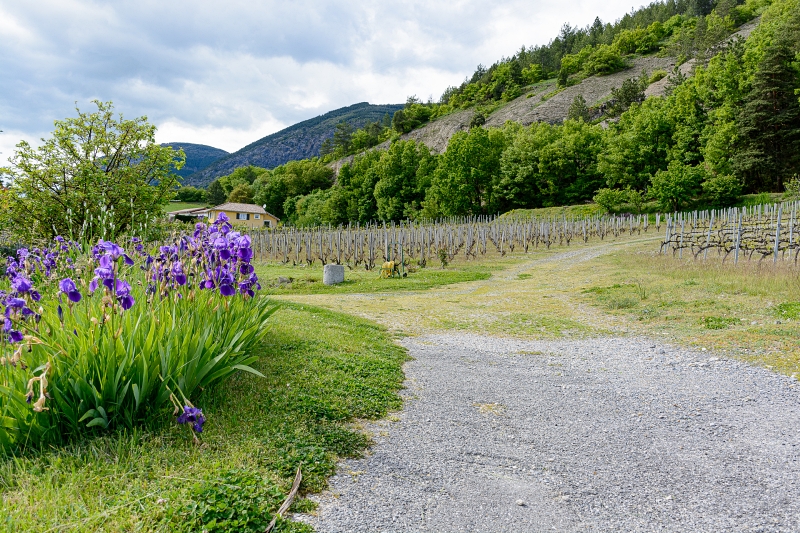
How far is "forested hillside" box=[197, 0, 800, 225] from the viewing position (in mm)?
44219

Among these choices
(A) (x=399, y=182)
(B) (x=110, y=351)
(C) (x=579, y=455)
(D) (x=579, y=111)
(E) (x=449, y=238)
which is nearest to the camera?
(B) (x=110, y=351)

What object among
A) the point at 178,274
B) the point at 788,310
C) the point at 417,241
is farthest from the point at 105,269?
the point at 417,241

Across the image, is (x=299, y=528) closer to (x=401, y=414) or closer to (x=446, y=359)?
(x=401, y=414)

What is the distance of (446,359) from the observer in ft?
20.3

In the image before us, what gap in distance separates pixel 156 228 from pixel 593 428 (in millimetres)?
9929

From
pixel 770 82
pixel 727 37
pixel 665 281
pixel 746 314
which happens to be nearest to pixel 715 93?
pixel 770 82

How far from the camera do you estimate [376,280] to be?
17547 millimetres

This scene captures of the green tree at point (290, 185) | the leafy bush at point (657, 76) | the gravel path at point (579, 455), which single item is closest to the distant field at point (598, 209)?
the gravel path at point (579, 455)

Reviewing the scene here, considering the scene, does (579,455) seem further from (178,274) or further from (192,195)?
(192,195)

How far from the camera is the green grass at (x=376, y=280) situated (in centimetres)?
1574

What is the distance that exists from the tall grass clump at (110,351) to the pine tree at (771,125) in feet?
171

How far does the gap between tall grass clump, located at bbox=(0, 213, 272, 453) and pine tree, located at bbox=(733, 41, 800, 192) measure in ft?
171

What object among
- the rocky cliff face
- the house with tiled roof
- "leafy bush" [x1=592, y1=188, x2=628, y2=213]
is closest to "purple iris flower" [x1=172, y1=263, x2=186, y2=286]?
"leafy bush" [x1=592, y1=188, x2=628, y2=213]

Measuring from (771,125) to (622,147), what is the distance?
13249 millimetres
